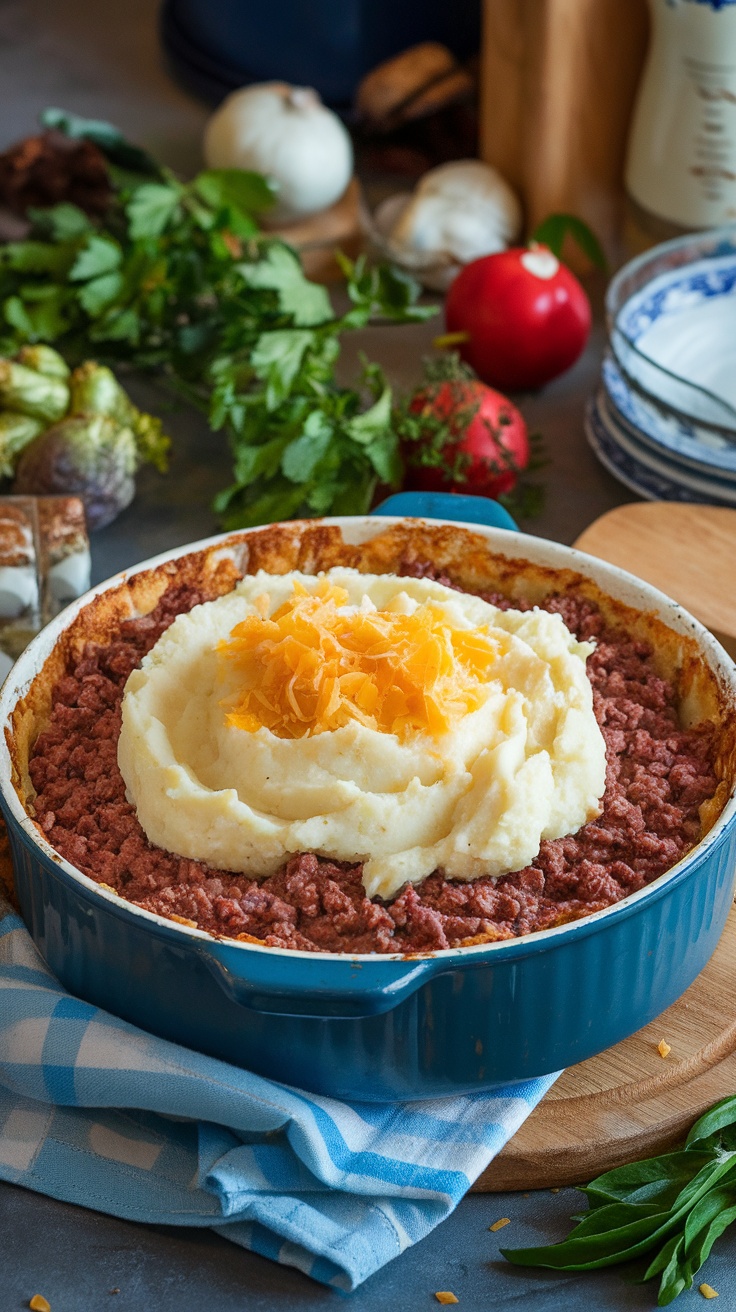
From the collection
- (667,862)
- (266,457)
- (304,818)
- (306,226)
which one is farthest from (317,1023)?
(306,226)

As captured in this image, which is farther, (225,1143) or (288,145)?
(288,145)

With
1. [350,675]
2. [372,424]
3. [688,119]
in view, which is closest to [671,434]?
[372,424]

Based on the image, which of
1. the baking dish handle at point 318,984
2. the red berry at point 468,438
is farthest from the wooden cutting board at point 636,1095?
the red berry at point 468,438

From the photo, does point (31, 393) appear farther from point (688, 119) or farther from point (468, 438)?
point (688, 119)

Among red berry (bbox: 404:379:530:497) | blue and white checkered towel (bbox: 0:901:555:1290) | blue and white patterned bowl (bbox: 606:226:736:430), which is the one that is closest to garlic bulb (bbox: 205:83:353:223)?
blue and white patterned bowl (bbox: 606:226:736:430)

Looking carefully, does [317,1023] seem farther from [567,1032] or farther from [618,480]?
[618,480]

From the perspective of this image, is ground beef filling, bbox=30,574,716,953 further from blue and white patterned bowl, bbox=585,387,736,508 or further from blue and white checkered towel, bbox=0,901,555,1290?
blue and white patterned bowl, bbox=585,387,736,508
